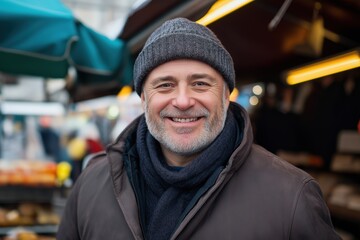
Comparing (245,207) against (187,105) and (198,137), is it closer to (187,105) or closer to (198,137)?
(198,137)

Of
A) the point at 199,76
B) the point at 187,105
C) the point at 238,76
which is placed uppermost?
the point at 199,76

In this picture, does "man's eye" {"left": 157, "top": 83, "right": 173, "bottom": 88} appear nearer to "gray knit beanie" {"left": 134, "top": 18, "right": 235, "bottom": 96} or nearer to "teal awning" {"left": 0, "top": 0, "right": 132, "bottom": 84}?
"gray knit beanie" {"left": 134, "top": 18, "right": 235, "bottom": 96}

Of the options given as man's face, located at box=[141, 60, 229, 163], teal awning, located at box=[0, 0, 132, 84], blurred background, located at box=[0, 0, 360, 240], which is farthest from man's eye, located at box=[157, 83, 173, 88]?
teal awning, located at box=[0, 0, 132, 84]

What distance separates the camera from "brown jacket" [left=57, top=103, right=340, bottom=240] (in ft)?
5.69

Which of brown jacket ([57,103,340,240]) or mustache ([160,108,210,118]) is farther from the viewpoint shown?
mustache ([160,108,210,118])

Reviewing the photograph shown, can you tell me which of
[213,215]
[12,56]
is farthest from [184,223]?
[12,56]

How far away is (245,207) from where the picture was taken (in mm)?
1791

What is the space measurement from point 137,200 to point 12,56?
2160mm

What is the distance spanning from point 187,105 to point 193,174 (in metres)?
0.29

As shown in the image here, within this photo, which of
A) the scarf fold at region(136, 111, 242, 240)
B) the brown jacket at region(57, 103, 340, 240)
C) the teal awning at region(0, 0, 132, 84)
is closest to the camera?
the brown jacket at region(57, 103, 340, 240)

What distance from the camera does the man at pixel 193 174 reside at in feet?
5.78

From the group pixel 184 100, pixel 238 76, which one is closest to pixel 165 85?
pixel 184 100

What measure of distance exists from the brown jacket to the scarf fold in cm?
8

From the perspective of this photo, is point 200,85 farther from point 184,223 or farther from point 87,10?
point 87,10
